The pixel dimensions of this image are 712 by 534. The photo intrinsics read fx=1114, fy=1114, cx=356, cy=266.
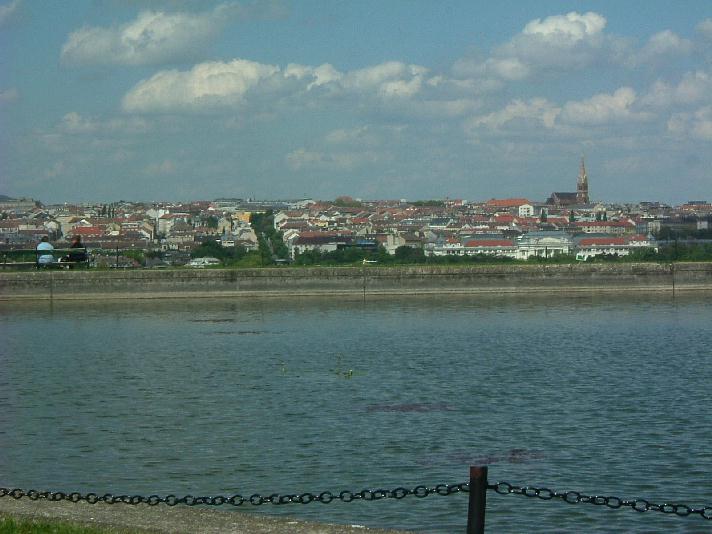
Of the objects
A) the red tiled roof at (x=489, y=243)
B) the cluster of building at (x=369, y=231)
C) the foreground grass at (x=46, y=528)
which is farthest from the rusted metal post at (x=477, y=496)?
the red tiled roof at (x=489, y=243)

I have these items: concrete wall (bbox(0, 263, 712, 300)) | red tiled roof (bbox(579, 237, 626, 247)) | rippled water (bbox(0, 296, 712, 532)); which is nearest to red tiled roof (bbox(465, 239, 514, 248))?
red tiled roof (bbox(579, 237, 626, 247))

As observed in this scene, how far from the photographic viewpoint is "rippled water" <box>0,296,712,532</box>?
41.2ft

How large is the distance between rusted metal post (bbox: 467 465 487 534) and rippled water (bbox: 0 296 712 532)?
3.57 m

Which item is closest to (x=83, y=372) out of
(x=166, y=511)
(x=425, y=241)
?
(x=166, y=511)

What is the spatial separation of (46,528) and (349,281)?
43.4 metres

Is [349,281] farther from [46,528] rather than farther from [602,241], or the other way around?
[602,241]

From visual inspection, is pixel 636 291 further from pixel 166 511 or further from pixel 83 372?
pixel 166 511

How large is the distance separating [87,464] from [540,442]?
588 cm

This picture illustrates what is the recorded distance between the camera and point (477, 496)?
274 inches

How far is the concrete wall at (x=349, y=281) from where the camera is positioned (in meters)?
49.8

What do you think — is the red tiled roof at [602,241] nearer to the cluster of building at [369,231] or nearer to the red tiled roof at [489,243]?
the cluster of building at [369,231]

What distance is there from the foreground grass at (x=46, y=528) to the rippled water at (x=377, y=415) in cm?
343

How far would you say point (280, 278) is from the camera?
2009 inches

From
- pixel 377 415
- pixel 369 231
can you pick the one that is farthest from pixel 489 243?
pixel 377 415
